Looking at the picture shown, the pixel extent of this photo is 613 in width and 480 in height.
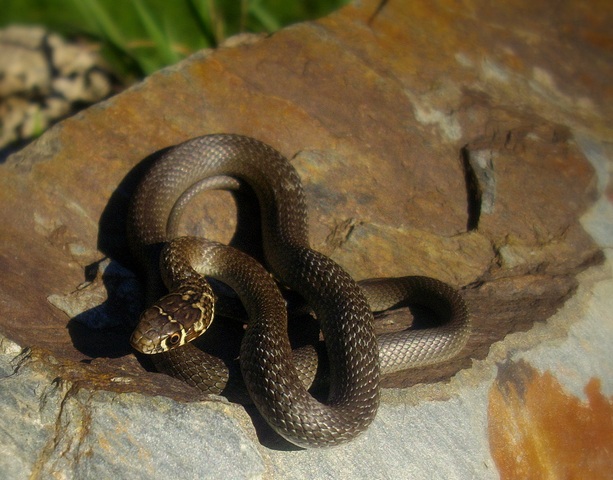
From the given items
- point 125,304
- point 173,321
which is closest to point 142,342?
point 173,321

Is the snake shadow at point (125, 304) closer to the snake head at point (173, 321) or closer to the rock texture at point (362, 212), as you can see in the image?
the rock texture at point (362, 212)

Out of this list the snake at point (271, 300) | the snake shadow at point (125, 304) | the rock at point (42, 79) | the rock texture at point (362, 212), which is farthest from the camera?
the rock at point (42, 79)

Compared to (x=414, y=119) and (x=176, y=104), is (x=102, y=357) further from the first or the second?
(x=414, y=119)

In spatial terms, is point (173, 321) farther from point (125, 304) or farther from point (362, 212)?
point (362, 212)

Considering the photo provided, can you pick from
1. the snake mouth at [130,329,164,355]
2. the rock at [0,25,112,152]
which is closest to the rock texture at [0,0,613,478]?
the snake mouth at [130,329,164,355]

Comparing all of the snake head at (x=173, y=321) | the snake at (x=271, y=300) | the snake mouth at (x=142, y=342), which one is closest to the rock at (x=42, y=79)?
the snake at (x=271, y=300)
